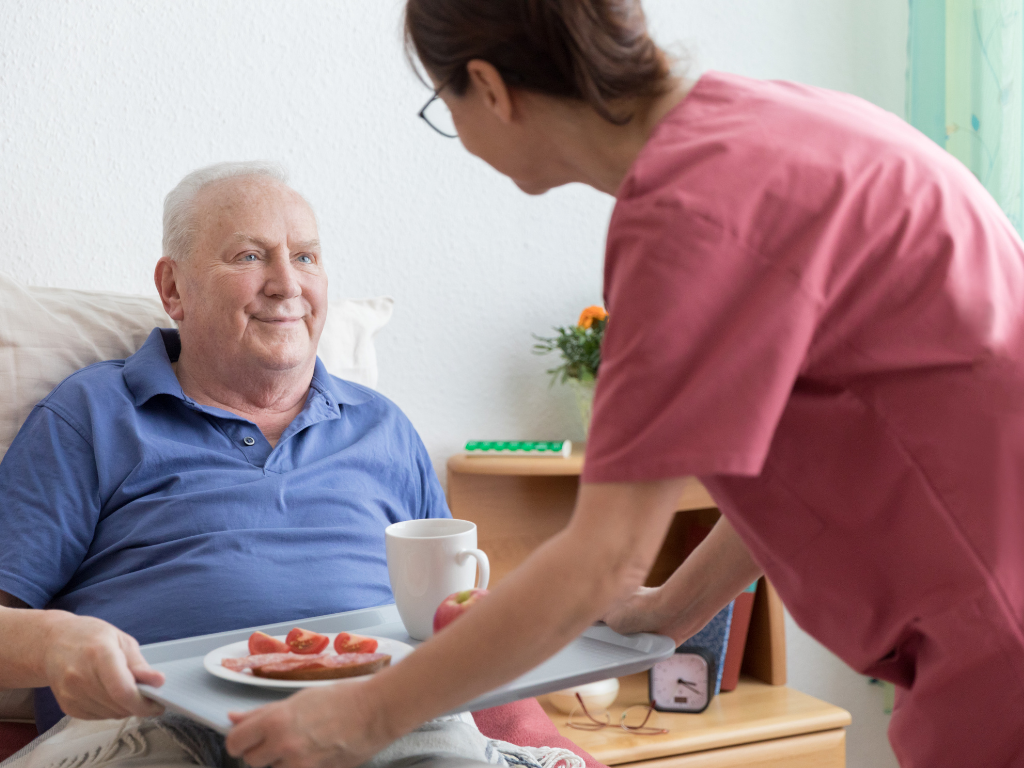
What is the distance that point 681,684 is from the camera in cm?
175

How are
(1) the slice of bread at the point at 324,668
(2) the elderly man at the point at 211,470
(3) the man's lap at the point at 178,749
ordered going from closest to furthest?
(1) the slice of bread at the point at 324,668 < (3) the man's lap at the point at 178,749 < (2) the elderly man at the point at 211,470

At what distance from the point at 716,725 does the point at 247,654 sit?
1.03 metres

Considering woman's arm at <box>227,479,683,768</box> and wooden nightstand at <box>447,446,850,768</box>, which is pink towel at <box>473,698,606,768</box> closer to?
wooden nightstand at <box>447,446,850,768</box>

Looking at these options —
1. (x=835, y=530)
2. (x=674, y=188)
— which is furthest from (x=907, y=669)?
(x=674, y=188)

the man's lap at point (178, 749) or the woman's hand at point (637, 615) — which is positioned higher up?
the woman's hand at point (637, 615)

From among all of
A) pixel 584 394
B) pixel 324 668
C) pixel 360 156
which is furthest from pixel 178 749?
pixel 360 156

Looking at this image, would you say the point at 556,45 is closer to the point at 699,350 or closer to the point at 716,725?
the point at 699,350

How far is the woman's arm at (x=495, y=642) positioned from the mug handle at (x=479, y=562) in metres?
0.32

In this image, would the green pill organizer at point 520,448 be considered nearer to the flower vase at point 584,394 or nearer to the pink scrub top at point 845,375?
the flower vase at point 584,394

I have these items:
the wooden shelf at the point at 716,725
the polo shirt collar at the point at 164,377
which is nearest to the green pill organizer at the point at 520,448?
the polo shirt collar at the point at 164,377

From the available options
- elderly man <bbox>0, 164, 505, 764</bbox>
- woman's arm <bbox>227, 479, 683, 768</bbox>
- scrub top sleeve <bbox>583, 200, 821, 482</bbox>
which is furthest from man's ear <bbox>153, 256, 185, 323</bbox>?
scrub top sleeve <bbox>583, 200, 821, 482</bbox>

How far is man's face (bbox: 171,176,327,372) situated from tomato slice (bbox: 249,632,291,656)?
56 cm

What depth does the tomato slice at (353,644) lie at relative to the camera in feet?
2.95

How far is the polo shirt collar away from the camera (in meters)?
1.32
